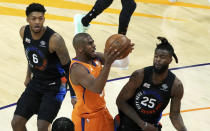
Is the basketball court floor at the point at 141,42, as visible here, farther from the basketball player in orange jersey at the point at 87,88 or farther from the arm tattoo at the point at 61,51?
the basketball player in orange jersey at the point at 87,88

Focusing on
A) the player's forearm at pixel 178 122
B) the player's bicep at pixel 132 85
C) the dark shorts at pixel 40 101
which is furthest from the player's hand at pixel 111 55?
the dark shorts at pixel 40 101

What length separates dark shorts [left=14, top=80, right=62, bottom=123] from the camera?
460 centimetres

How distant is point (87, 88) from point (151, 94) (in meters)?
0.66

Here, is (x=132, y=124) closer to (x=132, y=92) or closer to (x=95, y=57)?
(x=132, y=92)

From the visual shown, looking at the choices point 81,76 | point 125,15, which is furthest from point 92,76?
point 125,15

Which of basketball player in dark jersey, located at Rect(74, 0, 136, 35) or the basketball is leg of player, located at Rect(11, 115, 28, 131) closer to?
the basketball

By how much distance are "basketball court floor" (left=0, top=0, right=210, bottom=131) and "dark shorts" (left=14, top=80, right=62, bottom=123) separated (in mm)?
843

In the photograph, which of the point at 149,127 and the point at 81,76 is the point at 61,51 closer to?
the point at 81,76

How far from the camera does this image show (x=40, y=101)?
480 cm

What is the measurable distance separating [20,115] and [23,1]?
5436mm

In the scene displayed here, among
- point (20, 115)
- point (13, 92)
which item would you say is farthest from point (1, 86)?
point (20, 115)

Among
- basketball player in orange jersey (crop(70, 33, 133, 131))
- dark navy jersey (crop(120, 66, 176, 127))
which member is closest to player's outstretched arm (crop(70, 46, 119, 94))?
basketball player in orange jersey (crop(70, 33, 133, 131))

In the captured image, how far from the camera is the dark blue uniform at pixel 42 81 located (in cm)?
461

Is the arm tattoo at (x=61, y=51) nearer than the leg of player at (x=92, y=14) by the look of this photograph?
Yes
